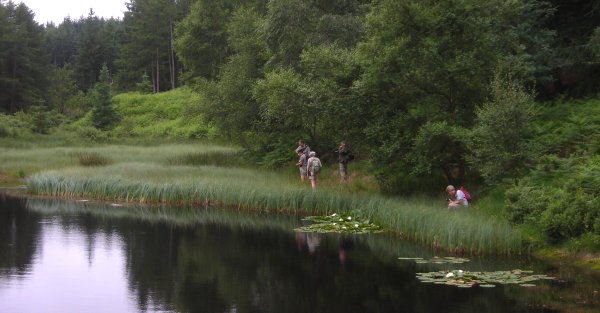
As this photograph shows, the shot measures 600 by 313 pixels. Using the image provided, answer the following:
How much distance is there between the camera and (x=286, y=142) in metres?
34.7

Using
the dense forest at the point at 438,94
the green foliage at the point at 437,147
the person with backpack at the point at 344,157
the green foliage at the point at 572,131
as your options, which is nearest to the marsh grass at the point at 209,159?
the dense forest at the point at 438,94

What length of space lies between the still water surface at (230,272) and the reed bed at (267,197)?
585 mm

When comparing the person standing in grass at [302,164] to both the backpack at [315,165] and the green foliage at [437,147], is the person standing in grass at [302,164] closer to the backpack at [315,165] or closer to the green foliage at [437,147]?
the backpack at [315,165]

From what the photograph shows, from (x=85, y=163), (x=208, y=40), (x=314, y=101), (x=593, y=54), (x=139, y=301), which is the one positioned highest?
(x=208, y=40)

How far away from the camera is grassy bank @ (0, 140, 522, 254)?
56.6 feet

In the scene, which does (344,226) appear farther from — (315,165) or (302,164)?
(302,164)

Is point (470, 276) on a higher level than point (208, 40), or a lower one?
lower

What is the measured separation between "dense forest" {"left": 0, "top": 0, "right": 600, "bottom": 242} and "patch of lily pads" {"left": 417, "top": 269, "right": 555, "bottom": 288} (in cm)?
217

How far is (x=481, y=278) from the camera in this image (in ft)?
46.6

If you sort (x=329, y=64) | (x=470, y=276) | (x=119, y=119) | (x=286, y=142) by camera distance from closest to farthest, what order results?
(x=470, y=276)
(x=329, y=64)
(x=286, y=142)
(x=119, y=119)

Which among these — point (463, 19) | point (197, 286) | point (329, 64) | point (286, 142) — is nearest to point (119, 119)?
point (286, 142)

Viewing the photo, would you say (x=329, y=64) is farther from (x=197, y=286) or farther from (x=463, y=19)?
(x=197, y=286)

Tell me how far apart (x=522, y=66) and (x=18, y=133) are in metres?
42.5

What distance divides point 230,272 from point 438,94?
34.5 feet
